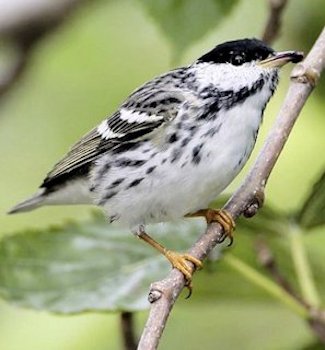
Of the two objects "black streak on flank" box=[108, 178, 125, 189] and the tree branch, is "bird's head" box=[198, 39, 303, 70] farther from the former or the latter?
"black streak on flank" box=[108, 178, 125, 189]

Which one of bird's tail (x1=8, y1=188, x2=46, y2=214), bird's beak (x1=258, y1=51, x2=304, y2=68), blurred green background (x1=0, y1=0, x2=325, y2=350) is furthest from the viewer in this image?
blurred green background (x1=0, y1=0, x2=325, y2=350)

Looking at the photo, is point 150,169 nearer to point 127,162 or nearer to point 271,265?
point 127,162

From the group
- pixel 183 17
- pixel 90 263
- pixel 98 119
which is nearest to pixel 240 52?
pixel 183 17

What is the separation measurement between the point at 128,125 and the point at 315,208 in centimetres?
54

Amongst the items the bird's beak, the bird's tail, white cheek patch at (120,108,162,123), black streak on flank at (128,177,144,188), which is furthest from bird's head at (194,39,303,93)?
the bird's tail

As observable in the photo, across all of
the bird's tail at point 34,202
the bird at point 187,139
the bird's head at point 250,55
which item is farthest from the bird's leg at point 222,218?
the bird's tail at point 34,202

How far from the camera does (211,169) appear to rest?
8.71ft

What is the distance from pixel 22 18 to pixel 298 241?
1022 mm

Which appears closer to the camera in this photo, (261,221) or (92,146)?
(261,221)

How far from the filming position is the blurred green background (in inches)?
131

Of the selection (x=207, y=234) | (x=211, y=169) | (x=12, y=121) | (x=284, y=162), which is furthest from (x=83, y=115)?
(x=207, y=234)

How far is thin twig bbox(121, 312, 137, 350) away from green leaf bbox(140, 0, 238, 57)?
0.54 meters

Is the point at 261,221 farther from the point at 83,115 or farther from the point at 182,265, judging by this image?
the point at 83,115

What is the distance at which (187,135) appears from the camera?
2.67m
